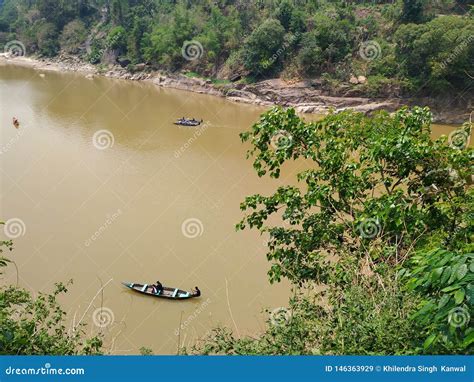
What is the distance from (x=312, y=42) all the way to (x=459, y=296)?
20164 mm

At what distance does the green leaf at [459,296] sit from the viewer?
1.60 meters

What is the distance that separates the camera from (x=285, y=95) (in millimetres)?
20594

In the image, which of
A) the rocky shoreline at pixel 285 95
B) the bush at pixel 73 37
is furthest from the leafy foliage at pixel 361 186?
the bush at pixel 73 37

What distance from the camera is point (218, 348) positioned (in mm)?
2871

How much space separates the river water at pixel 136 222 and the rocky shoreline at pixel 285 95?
1748 millimetres

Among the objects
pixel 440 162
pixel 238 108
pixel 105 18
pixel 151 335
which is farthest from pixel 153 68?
pixel 440 162

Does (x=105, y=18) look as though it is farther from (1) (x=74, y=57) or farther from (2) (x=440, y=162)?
(2) (x=440, y=162)

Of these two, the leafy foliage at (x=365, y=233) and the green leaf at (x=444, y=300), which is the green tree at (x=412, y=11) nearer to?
the leafy foliage at (x=365, y=233)

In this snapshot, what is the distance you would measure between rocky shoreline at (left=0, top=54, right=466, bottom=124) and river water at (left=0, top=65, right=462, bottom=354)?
175 cm

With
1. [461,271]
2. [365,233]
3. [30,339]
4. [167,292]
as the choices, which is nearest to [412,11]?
[167,292]

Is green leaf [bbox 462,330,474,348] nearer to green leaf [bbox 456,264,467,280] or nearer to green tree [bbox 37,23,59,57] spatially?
green leaf [bbox 456,264,467,280]

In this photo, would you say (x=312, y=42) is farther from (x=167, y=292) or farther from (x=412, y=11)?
(x=167, y=292)

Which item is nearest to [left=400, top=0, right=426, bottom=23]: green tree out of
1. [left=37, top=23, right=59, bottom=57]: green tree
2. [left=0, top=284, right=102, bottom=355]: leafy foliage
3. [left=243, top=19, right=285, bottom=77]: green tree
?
[left=243, top=19, right=285, bottom=77]: green tree

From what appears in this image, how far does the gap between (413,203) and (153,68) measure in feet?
85.9
